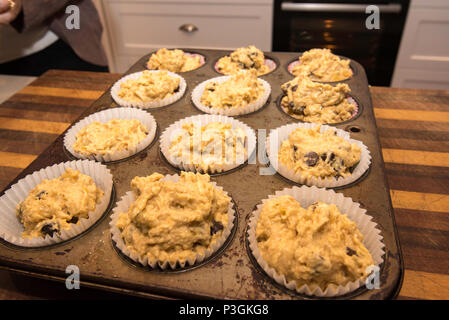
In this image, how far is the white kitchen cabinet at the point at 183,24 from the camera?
460cm

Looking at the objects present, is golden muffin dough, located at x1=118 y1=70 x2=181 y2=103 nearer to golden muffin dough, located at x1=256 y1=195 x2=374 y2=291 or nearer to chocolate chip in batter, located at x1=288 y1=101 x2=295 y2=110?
chocolate chip in batter, located at x1=288 y1=101 x2=295 y2=110

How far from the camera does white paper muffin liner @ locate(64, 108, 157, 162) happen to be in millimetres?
2260

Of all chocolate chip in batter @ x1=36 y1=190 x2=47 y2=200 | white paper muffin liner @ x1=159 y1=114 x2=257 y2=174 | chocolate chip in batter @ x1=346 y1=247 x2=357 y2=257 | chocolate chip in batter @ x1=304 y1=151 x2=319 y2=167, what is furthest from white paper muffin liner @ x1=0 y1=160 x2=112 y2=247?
chocolate chip in batter @ x1=346 y1=247 x2=357 y2=257

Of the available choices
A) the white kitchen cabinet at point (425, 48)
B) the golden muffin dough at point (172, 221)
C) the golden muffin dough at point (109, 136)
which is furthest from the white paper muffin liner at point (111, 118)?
the white kitchen cabinet at point (425, 48)

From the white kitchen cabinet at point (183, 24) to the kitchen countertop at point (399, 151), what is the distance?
66.2 inches

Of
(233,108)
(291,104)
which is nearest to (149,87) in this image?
(233,108)

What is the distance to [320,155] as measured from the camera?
2098mm

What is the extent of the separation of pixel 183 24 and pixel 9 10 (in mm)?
2454

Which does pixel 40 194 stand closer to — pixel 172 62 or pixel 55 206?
pixel 55 206

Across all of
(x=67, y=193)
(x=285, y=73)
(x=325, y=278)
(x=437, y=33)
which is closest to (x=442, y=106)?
(x=285, y=73)

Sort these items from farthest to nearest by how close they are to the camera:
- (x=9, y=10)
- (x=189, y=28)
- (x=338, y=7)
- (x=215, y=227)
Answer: (x=189, y=28), (x=338, y=7), (x=9, y=10), (x=215, y=227)

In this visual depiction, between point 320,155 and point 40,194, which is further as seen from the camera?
point 320,155

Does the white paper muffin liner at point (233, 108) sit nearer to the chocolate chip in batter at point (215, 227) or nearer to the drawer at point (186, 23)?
the chocolate chip in batter at point (215, 227)

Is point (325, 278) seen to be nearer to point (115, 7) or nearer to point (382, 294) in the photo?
point (382, 294)
